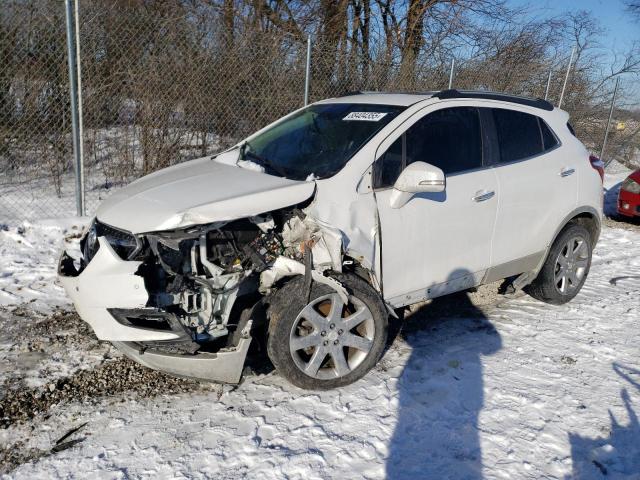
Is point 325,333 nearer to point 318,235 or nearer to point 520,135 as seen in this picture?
point 318,235

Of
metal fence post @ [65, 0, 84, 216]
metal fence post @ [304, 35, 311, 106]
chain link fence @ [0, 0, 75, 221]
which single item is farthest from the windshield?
chain link fence @ [0, 0, 75, 221]

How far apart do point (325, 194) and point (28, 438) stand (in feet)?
7.00

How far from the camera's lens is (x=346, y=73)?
8664mm

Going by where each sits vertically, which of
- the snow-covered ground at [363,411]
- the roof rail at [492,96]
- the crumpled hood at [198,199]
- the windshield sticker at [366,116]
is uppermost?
the roof rail at [492,96]

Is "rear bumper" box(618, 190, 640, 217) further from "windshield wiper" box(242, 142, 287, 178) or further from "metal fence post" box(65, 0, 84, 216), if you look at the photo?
"metal fence post" box(65, 0, 84, 216)

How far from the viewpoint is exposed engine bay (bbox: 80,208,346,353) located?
3033 mm

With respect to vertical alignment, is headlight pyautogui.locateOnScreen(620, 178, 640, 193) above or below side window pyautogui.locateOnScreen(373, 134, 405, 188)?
below

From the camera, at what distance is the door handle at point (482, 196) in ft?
12.9

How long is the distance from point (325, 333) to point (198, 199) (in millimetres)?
1120

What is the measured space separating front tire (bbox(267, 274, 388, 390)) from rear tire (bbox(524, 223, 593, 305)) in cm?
211

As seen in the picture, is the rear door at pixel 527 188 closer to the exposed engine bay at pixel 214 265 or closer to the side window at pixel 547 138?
the side window at pixel 547 138

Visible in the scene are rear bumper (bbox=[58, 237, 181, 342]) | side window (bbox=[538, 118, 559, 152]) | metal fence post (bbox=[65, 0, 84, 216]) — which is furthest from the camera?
metal fence post (bbox=[65, 0, 84, 216])

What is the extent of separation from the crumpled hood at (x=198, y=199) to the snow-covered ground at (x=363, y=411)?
1.08m

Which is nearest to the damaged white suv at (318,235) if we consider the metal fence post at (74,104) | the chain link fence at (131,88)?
the metal fence post at (74,104)
